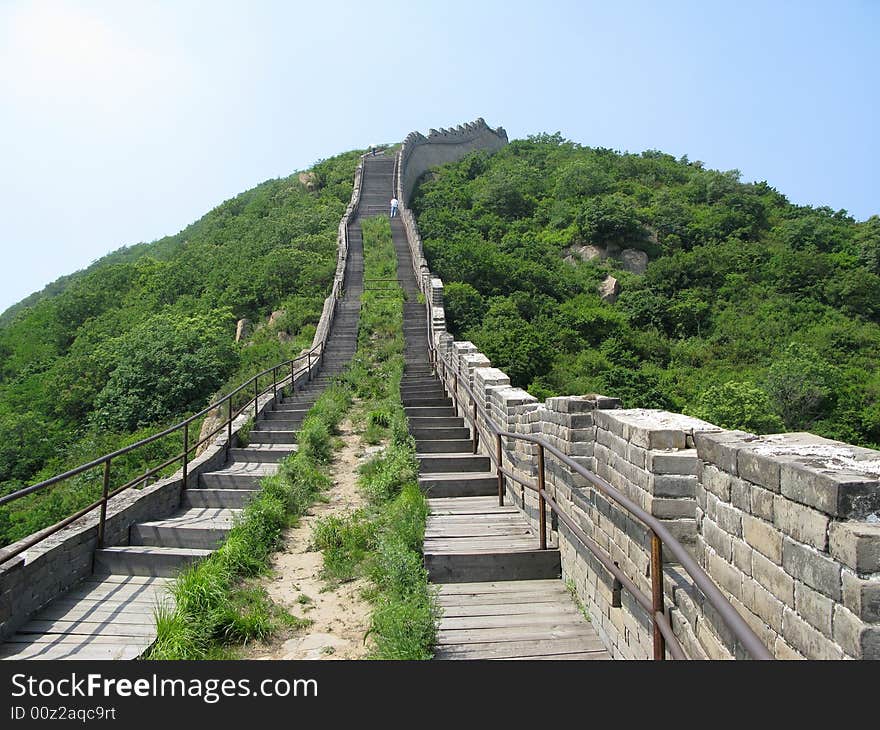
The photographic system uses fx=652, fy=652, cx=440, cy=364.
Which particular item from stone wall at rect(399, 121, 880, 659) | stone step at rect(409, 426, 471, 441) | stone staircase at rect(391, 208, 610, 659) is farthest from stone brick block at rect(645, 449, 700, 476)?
stone step at rect(409, 426, 471, 441)

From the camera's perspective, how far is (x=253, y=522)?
6.79 metres

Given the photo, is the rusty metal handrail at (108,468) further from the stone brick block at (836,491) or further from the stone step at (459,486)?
the stone brick block at (836,491)

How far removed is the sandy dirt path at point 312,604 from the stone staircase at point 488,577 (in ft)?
2.24

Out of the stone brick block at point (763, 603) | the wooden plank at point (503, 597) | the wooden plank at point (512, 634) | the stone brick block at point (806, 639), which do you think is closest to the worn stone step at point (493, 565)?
the wooden plank at point (503, 597)

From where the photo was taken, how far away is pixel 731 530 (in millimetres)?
3395

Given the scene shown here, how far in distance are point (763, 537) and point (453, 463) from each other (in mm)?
6490

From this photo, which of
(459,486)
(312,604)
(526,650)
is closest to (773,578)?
(526,650)

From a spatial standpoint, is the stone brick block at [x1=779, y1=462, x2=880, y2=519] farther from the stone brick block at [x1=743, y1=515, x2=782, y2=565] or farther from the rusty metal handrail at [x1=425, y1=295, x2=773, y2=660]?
the rusty metal handrail at [x1=425, y1=295, x2=773, y2=660]

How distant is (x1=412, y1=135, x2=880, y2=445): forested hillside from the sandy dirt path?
9.85m

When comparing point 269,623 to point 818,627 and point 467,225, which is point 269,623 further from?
point 467,225

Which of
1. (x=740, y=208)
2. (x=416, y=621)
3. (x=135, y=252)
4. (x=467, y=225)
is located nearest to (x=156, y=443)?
(x=416, y=621)

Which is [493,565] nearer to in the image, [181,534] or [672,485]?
[672,485]

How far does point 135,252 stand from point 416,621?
48.3 meters

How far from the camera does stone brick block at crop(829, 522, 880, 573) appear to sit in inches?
92.4
